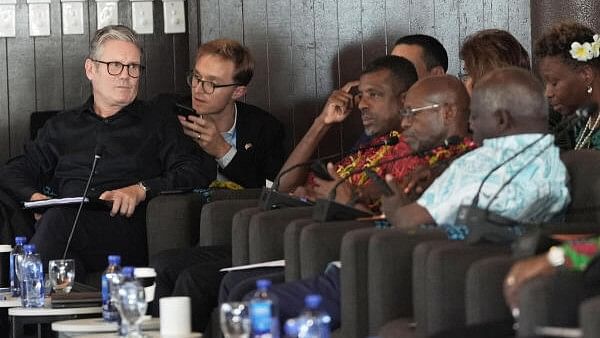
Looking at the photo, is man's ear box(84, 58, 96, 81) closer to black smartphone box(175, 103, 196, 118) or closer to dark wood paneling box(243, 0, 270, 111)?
black smartphone box(175, 103, 196, 118)

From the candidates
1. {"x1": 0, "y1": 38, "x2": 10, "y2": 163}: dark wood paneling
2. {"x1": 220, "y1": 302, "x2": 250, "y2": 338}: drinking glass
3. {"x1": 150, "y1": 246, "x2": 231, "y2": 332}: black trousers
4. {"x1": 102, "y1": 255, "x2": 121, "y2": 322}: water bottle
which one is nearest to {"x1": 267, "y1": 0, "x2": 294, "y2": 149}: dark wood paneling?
{"x1": 0, "y1": 38, "x2": 10, "y2": 163}: dark wood paneling

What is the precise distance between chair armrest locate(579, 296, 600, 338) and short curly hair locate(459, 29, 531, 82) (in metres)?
2.56

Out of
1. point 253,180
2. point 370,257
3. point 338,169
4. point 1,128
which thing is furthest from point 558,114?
point 1,128

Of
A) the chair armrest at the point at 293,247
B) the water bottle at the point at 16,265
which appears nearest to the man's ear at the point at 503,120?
the chair armrest at the point at 293,247

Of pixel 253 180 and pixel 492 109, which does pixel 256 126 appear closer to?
pixel 253 180

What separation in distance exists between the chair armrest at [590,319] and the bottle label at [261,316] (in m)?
0.95

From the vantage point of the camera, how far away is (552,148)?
3.75m

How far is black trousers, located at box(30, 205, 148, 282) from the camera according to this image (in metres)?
5.46

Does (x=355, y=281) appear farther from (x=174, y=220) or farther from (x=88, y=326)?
(x=174, y=220)

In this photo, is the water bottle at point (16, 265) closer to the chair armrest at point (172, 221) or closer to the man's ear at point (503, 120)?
the chair armrest at point (172, 221)

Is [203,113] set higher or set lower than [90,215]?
higher

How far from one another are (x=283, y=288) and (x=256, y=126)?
2213 millimetres

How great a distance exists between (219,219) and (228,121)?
1.02m

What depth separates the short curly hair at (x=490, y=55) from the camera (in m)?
4.94
